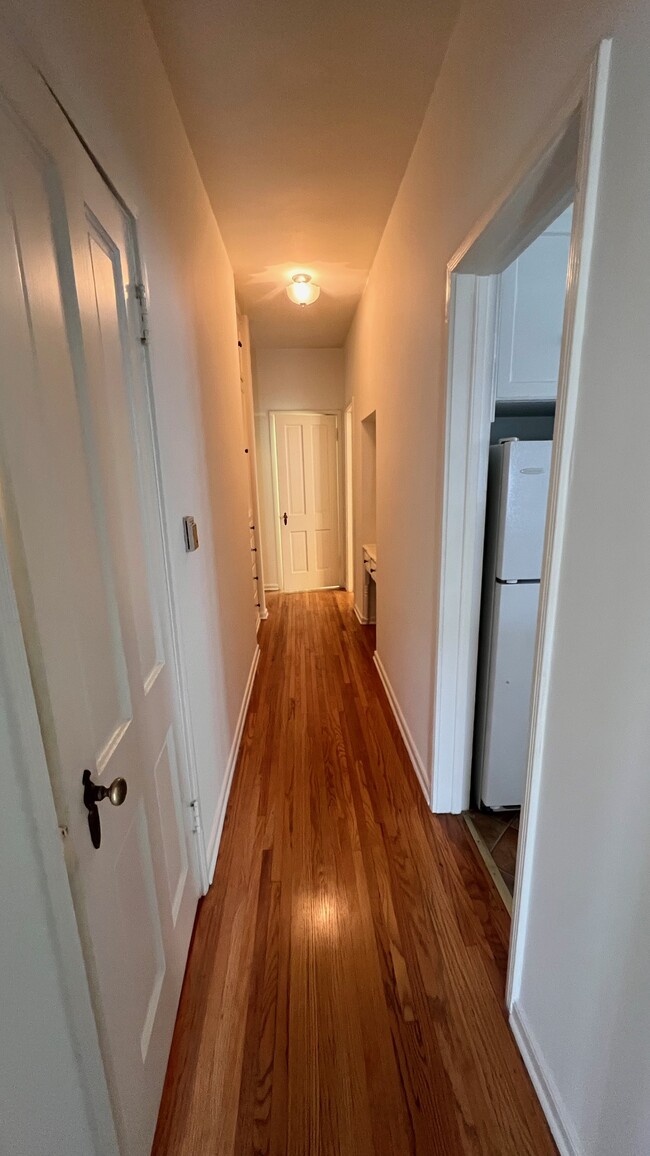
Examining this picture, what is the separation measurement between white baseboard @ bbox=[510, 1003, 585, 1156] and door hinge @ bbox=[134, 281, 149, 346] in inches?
76.9

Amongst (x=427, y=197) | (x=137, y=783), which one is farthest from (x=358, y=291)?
(x=137, y=783)

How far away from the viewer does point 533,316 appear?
1547 mm

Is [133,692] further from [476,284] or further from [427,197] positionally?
[427,197]

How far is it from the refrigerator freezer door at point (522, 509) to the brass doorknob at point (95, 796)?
1.38 meters

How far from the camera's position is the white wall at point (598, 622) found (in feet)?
2.20

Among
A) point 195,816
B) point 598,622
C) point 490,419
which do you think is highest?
point 490,419

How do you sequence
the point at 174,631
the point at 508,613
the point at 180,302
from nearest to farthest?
the point at 174,631, the point at 180,302, the point at 508,613

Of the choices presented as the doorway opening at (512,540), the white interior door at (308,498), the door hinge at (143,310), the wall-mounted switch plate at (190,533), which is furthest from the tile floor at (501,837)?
the white interior door at (308,498)

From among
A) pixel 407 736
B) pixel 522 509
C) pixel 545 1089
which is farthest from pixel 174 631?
pixel 407 736

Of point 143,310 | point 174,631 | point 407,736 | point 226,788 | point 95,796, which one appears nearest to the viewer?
point 95,796

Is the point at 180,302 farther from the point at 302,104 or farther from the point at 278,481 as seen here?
the point at 278,481

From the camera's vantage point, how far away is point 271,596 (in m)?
5.09

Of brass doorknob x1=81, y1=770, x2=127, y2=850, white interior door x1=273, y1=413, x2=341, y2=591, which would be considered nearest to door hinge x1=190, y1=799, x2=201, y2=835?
brass doorknob x1=81, y1=770, x2=127, y2=850

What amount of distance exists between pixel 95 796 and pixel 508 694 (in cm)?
147
